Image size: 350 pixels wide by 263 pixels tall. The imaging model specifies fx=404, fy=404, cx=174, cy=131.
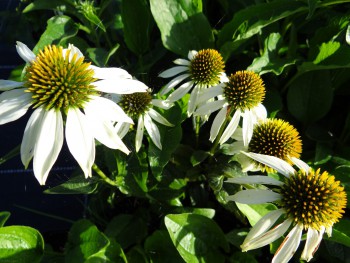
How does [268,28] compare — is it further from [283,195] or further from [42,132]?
[42,132]

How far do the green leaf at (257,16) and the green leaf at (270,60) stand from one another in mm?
60

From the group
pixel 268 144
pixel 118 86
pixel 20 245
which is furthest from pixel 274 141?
pixel 20 245

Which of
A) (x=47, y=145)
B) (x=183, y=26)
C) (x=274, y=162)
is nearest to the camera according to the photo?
(x=47, y=145)

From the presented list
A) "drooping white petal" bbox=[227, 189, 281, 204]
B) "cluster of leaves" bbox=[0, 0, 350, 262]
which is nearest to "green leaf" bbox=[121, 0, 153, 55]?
"cluster of leaves" bbox=[0, 0, 350, 262]

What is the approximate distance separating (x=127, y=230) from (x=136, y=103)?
37 cm

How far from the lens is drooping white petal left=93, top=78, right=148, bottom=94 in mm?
751

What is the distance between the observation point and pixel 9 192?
1417 mm

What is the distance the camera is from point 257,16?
1154 mm

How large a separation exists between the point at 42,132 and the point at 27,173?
2.80 ft

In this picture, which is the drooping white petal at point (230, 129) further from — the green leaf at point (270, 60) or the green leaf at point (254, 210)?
the green leaf at point (270, 60)

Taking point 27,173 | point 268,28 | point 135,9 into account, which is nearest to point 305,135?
point 268,28

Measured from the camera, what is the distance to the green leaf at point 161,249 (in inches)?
39.9

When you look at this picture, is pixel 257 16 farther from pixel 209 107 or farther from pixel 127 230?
pixel 127 230

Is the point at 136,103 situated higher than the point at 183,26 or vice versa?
the point at 183,26
